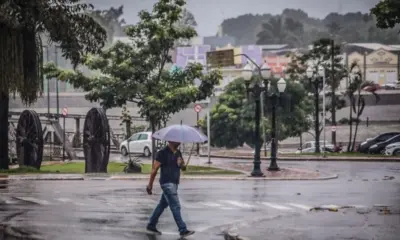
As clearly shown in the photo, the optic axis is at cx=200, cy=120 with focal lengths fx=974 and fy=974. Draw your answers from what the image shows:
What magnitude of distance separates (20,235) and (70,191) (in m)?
10.6

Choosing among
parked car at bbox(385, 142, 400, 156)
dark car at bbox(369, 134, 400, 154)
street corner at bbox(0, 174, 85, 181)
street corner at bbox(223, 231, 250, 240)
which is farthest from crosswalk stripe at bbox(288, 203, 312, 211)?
dark car at bbox(369, 134, 400, 154)

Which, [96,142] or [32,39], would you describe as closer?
[32,39]

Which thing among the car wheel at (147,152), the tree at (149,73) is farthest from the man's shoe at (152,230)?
the car wheel at (147,152)

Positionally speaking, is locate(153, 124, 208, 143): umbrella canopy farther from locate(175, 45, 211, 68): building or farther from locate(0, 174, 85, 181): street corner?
locate(175, 45, 211, 68): building

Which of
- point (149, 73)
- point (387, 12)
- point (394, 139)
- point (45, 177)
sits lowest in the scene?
point (45, 177)

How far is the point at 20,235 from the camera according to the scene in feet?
54.7

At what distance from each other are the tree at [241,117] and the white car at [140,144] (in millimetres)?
20125

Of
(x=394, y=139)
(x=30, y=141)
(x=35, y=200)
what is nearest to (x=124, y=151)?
(x=394, y=139)

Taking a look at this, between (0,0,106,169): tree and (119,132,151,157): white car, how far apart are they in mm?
17480

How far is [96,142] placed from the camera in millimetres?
40344

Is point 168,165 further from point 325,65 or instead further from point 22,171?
point 325,65

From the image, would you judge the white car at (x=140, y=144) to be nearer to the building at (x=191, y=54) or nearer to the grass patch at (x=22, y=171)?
the grass patch at (x=22, y=171)

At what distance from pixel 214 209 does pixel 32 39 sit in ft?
63.4

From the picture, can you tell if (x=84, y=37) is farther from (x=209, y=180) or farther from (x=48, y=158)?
(x=48, y=158)
